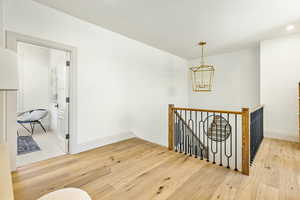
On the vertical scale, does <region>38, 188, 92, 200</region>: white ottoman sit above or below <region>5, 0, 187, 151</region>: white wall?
below

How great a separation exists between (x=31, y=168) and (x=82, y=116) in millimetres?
1096

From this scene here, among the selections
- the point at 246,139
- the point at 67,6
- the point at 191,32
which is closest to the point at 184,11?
the point at 191,32

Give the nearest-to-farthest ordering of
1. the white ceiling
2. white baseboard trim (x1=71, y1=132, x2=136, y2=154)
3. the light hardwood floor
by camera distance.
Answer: the light hardwood floor → the white ceiling → white baseboard trim (x1=71, y1=132, x2=136, y2=154)

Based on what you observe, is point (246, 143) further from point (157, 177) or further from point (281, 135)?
point (281, 135)

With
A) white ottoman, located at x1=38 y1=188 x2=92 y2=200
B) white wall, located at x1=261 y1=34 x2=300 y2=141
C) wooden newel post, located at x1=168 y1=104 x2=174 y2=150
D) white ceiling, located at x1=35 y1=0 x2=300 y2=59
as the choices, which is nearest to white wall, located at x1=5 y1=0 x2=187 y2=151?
white ceiling, located at x1=35 y1=0 x2=300 y2=59

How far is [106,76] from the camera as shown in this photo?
3205 mm

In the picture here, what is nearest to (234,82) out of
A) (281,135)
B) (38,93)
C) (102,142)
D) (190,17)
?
(281,135)

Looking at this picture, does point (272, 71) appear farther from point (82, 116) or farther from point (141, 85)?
point (82, 116)

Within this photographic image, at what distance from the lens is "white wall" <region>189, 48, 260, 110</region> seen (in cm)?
440

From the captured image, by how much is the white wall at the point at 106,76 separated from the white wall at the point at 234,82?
2043mm

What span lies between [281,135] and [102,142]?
4.46m

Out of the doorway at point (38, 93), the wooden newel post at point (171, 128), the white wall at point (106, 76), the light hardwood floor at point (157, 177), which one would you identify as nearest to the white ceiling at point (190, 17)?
the white wall at point (106, 76)

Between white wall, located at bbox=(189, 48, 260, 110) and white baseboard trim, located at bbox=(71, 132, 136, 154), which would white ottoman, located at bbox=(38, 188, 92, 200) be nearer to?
white baseboard trim, located at bbox=(71, 132, 136, 154)

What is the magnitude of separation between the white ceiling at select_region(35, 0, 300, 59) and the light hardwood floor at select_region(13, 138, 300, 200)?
8.59 ft
